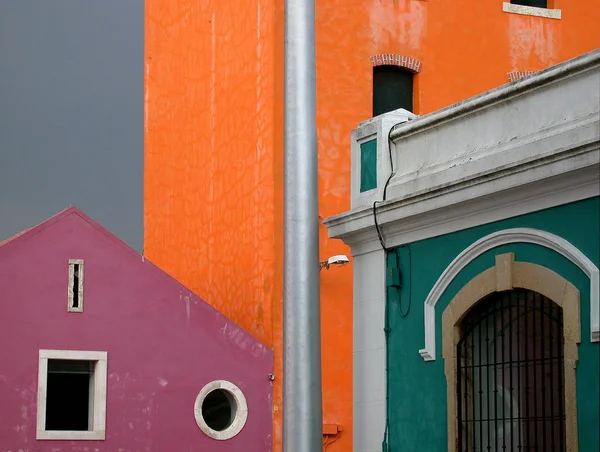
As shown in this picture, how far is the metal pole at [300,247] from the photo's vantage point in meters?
11.5

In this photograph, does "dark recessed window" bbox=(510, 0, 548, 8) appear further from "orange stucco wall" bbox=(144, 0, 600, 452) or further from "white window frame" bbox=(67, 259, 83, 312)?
"white window frame" bbox=(67, 259, 83, 312)

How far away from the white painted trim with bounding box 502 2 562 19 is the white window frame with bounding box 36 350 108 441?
389 inches

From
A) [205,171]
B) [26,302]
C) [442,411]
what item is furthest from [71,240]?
[442,411]

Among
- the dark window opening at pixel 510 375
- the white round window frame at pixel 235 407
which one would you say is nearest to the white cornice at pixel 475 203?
the dark window opening at pixel 510 375

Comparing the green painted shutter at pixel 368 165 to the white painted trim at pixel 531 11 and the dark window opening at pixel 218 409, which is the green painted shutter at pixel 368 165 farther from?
the white painted trim at pixel 531 11

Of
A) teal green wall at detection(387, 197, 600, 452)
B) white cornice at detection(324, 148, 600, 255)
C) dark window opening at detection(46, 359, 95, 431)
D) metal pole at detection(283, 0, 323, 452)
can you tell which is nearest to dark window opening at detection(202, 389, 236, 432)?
dark window opening at detection(46, 359, 95, 431)

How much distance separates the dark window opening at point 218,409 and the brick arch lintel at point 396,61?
20.5 feet

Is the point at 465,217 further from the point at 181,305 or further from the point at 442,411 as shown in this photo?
the point at 181,305

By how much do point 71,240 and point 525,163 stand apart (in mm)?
10346

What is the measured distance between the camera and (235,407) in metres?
22.6

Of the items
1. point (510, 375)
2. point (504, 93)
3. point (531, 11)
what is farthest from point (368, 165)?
point (531, 11)

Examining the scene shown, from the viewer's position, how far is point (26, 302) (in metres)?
21.0

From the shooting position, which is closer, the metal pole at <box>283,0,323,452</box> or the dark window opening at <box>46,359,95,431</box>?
the metal pole at <box>283,0,323,452</box>

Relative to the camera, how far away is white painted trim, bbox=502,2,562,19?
26.1m
